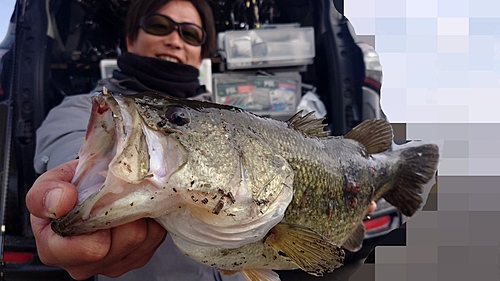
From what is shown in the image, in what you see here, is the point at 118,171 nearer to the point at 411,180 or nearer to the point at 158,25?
the point at 411,180

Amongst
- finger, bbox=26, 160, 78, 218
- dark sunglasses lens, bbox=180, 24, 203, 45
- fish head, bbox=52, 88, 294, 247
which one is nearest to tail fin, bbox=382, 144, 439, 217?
fish head, bbox=52, 88, 294, 247

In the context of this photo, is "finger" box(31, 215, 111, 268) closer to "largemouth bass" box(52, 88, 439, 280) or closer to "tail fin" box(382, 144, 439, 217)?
"largemouth bass" box(52, 88, 439, 280)

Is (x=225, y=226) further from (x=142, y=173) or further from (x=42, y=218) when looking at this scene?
(x=42, y=218)

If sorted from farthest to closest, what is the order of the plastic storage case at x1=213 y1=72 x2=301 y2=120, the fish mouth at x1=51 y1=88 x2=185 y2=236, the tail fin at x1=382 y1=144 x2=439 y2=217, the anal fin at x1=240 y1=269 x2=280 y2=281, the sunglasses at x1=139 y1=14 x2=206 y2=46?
the plastic storage case at x1=213 y1=72 x2=301 y2=120 → the sunglasses at x1=139 y1=14 x2=206 y2=46 → the tail fin at x1=382 y1=144 x2=439 y2=217 → the anal fin at x1=240 y1=269 x2=280 y2=281 → the fish mouth at x1=51 y1=88 x2=185 y2=236

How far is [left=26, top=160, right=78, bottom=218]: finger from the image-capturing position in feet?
2.29

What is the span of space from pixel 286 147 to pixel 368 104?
1.64m

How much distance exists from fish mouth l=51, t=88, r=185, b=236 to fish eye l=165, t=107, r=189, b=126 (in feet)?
0.16

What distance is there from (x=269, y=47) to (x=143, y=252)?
8.00 feet

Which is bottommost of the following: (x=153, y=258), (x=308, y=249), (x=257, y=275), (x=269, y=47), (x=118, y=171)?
(x=153, y=258)

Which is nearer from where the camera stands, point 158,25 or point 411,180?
point 411,180

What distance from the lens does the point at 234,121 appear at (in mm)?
888

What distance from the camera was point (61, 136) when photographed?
1507mm

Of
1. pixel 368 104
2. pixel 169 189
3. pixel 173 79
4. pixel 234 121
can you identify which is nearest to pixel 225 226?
pixel 169 189

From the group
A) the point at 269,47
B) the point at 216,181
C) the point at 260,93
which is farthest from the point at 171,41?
the point at 216,181
